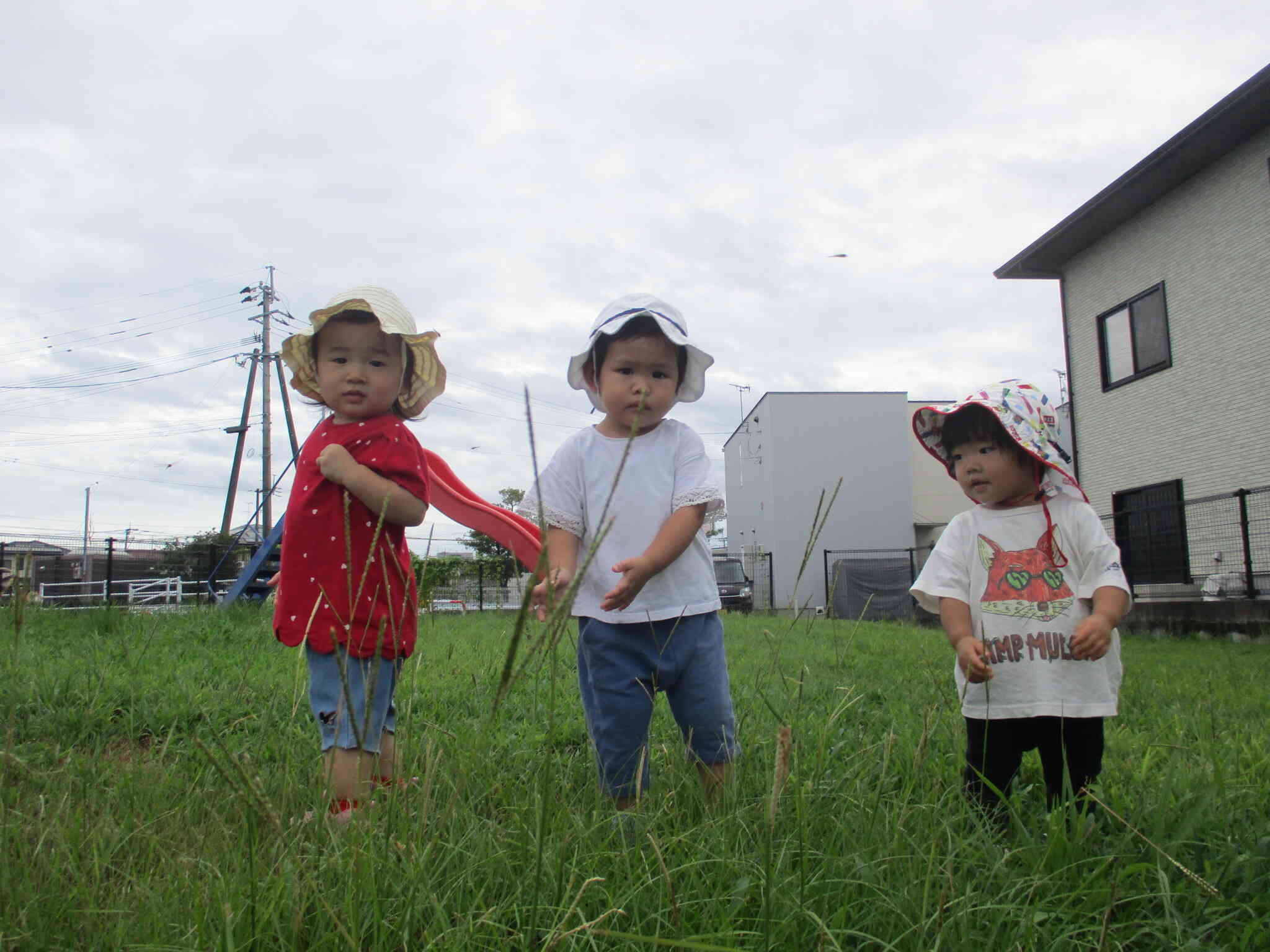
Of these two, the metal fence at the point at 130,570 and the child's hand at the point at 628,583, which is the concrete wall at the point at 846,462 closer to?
the metal fence at the point at 130,570

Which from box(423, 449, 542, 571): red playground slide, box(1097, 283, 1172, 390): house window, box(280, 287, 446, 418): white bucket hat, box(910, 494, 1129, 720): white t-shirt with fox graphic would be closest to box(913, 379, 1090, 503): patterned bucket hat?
box(910, 494, 1129, 720): white t-shirt with fox graphic

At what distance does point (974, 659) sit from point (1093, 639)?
28cm

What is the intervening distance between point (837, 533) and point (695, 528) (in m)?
29.1

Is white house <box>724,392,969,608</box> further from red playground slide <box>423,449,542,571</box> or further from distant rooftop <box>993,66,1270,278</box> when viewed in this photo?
red playground slide <box>423,449,542,571</box>

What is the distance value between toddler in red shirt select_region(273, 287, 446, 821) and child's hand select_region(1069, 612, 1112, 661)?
164 centimetres

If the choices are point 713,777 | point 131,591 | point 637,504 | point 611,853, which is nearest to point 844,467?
point 131,591

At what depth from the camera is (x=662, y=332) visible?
2402mm

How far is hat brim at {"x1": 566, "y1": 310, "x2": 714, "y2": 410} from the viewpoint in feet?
7.80

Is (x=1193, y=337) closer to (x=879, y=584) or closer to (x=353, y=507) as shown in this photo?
(x=879, y=584)

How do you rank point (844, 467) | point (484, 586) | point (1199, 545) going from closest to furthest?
point (1199, 545), point (484, 586), point (844, 467)

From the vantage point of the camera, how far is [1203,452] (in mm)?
12391

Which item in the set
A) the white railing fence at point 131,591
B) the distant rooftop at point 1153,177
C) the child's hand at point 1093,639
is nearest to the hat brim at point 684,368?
the child's hand at point 1093,639

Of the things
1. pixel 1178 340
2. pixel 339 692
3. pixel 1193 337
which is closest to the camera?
pixel 339 692

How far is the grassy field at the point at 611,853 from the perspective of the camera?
4.30 feet
